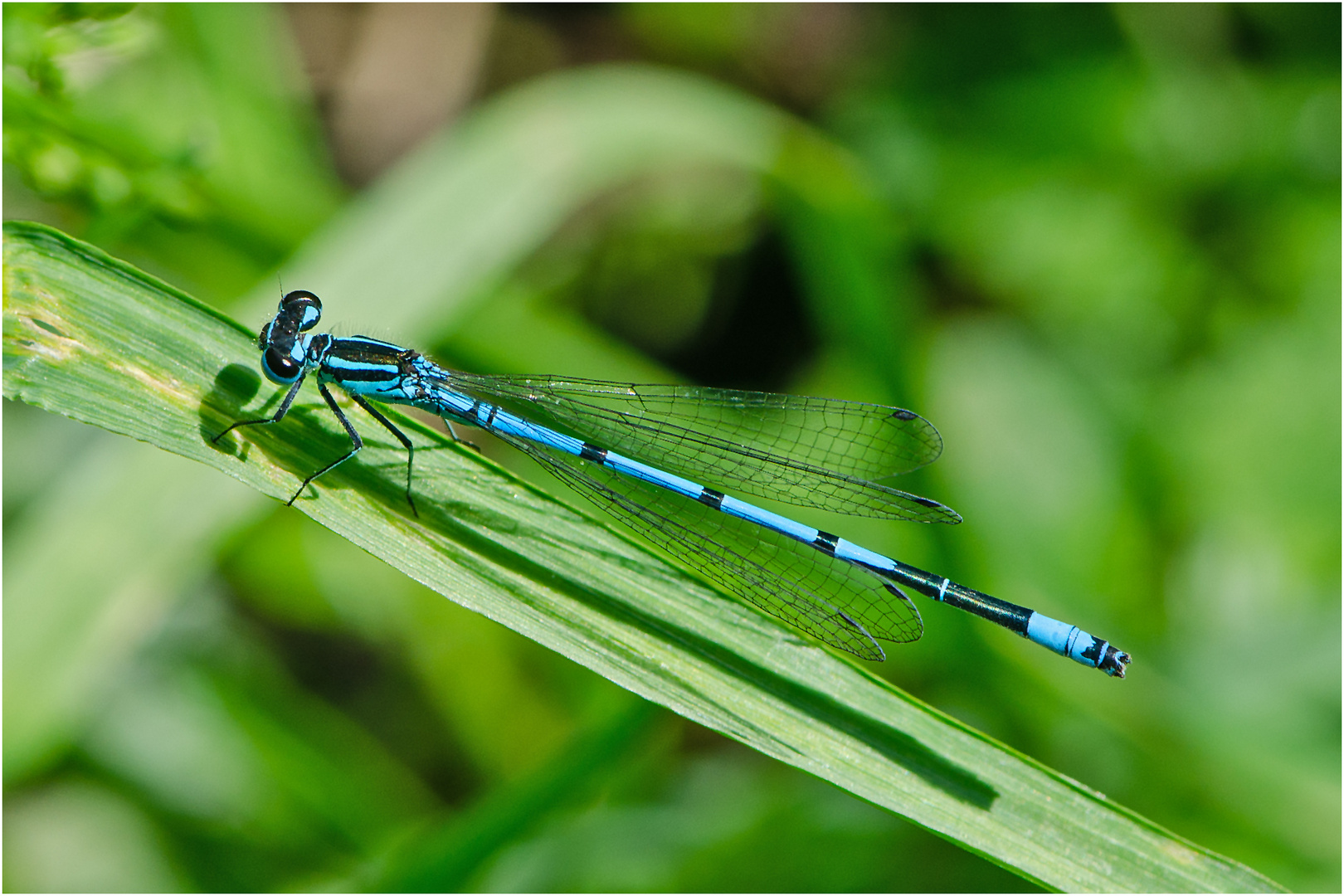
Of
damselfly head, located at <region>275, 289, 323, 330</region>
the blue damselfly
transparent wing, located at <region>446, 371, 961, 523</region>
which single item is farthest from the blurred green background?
transparent wing, located at <region>446, 371, 961, 523</region>

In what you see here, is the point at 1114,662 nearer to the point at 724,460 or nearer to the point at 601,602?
the point at 724,460

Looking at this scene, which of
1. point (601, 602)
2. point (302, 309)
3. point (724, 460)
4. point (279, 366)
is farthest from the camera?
point (724, 460)

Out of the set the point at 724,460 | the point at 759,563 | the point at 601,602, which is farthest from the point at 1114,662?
the point at 601,602

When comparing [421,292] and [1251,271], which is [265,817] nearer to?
[421,292]

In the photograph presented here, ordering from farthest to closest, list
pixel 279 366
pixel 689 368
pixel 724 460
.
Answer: pixel 689 368
pixel 724 460
pixel 279 366

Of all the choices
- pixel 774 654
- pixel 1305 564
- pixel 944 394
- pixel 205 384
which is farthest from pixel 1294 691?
pixel 205 384

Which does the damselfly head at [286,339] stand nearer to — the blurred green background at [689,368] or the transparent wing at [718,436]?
the blurred green background at [689,368]

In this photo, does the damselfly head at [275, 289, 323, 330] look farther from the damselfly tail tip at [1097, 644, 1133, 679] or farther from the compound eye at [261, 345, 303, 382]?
the damselfly tail tip at [1097, 644, 1133, 679]
